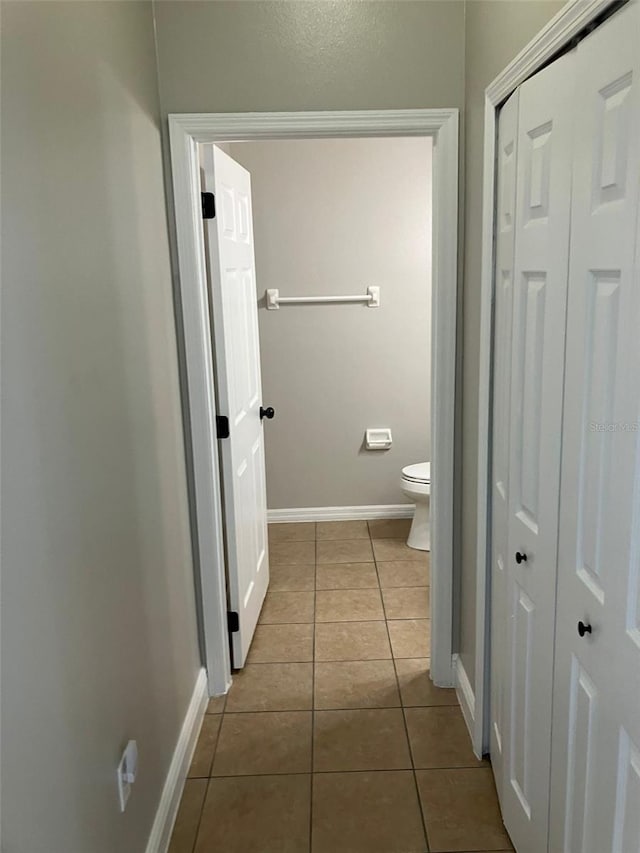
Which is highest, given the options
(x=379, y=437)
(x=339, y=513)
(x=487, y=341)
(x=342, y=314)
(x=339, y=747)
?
(x=342, y=314)

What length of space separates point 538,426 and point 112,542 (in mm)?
1014

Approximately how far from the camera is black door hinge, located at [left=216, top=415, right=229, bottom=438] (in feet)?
8.36

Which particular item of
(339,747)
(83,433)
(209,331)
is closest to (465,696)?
(339,747)

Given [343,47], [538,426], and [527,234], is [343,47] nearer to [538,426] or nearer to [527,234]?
[527,234]

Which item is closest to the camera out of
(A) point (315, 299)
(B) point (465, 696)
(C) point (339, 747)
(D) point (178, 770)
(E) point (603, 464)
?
(E) point (603, 464)

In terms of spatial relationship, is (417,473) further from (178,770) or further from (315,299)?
(178,770)

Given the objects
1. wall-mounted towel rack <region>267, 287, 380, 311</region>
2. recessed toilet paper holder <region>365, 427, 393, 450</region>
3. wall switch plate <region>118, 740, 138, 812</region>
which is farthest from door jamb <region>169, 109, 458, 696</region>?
recessed toilet paper holder <region>365, 427, 393, 450</region>

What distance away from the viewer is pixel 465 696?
2.47 m

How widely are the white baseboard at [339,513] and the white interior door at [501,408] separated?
7.40ft

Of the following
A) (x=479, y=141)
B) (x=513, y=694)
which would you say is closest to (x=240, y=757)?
(x=513, y=694)

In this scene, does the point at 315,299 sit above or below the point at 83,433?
above

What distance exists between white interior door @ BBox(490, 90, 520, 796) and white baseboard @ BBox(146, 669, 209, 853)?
3.13 ft

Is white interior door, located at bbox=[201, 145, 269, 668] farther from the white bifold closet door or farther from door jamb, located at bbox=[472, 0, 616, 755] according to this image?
the white bifold closet door

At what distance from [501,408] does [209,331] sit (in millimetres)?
1087
